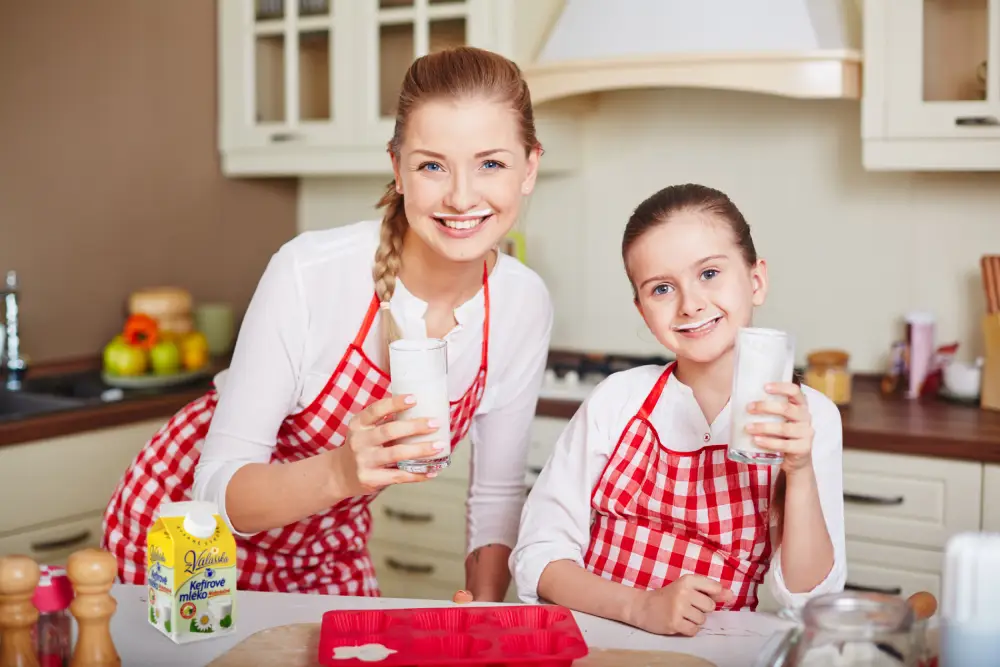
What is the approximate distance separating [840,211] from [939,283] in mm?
322

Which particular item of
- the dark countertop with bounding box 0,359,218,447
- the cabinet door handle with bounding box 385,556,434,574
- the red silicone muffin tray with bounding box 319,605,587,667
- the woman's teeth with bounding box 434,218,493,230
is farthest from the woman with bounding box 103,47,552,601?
the cabinet door handle with bounding box 385,556,434,574

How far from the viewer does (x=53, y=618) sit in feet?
3.50

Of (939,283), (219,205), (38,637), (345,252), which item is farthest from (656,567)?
(219,205)

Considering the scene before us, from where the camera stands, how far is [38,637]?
106 cm

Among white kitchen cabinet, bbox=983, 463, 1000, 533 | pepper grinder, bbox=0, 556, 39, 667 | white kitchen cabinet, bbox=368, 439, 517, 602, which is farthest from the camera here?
white kitchen cabinet, bbox=368, 439, 517, 602

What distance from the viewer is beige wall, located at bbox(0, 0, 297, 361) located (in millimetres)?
2971

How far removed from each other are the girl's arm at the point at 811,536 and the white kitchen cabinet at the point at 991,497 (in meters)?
1.07

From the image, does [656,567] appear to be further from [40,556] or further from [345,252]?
[40,556]

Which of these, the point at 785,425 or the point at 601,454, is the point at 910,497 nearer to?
the point at 601,454

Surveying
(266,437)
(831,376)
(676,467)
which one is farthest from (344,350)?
(831,376)

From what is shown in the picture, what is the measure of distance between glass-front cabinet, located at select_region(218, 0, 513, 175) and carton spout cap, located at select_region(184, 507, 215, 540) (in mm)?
2081

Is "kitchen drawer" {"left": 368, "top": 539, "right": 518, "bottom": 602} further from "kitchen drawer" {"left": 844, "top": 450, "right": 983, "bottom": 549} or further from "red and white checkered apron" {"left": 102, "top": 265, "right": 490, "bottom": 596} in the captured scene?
"red and white checkered apron" {"left": 102, "top": 265, "right": 490, "bottom": 596}

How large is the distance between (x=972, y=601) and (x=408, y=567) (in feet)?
7.74

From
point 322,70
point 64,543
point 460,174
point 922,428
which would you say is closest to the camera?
point 460,174
